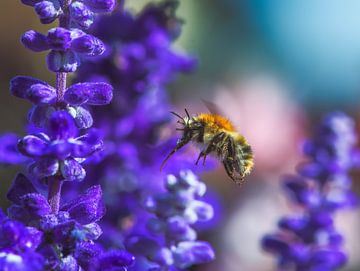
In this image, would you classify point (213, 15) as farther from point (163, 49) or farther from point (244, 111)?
point (163, 49)

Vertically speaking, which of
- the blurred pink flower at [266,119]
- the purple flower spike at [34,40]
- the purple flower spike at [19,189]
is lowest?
the purple flower spike at [19,189]

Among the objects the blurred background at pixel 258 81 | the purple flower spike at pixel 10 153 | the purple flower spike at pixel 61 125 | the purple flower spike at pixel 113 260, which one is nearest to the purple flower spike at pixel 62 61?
the purple flower spike at pixel 61 125

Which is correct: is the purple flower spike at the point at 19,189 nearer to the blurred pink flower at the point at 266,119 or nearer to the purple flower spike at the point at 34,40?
the purple flower spike at the point at 34,40

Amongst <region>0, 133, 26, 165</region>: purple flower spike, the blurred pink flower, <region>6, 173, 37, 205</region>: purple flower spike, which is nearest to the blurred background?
the blurred pink flower

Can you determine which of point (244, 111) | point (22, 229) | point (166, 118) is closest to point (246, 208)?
point (244, 111)

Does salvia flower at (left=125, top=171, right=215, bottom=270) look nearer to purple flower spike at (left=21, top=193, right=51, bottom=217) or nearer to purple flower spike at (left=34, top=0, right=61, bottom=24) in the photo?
purple flower spike at (left=21, top=193, right=51, bottom=217)

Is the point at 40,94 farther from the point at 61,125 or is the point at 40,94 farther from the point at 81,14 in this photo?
the point at 81,14

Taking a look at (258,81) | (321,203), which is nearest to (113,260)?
(321,203)
